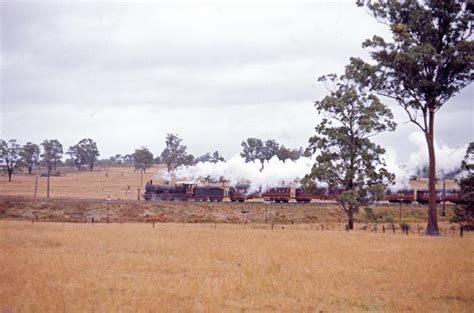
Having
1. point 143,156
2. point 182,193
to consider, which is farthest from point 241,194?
point 143,156

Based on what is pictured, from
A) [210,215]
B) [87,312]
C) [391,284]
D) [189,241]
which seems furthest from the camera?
[210,215]

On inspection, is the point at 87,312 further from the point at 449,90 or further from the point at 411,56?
the point at 449,90

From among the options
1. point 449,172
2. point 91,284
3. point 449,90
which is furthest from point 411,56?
point 449,172

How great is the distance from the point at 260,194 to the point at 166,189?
45.1ft

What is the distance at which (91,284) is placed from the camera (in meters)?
19.1

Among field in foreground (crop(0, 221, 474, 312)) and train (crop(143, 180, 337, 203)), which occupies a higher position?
train (crop(143, 180, 337, 203))

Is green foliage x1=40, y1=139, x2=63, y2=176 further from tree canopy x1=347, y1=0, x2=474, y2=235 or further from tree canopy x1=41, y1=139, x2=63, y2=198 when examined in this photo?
tree canopy x1=347, y1=0, x2=474, y2=235

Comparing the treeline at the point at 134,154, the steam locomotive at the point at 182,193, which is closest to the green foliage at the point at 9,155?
the treeline at the point at 134,154

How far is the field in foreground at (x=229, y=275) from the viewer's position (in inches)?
647

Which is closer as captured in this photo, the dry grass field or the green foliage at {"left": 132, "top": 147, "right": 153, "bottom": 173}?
the dry grass field

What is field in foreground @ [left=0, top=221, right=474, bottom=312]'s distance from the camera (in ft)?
53.9

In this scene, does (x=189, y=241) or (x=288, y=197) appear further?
(x=288, y=197)

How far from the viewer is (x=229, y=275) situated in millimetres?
21750

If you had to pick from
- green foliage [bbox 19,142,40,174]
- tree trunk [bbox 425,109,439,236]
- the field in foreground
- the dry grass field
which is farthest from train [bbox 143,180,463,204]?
green foliage [bbox 19,142,40,174]
